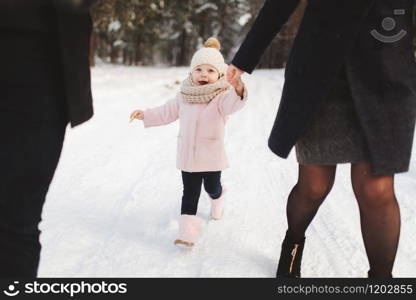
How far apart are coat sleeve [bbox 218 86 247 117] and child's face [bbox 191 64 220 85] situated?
17 centimetres

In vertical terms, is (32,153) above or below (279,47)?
below

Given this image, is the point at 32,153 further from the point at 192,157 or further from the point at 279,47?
the point at 279,47

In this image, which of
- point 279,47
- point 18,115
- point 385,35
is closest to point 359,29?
point 385,35

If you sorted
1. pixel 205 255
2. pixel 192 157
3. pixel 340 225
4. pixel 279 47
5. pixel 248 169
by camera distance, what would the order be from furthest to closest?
1. pixel 279 47
2. pixel 248 169
3. pixel 340 225
4. pixel 192 157
5. pixel 205 255

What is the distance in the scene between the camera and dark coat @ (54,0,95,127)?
5.37ft

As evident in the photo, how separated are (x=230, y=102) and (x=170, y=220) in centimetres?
108

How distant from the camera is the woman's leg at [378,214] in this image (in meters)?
2.16

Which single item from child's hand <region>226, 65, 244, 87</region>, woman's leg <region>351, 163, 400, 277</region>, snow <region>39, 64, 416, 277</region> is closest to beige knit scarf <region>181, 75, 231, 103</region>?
child's hand <region>226, 65, 244, 87</region>

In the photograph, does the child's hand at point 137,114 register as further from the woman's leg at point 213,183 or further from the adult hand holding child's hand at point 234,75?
the adult hand holding child's hand at point 234,75

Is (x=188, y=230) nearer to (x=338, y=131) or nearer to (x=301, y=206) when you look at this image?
(x=301, y=206)

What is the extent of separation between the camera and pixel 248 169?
505cm

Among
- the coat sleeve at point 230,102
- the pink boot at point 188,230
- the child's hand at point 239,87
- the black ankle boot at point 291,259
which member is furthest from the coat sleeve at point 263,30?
the pink boot at point 188,230

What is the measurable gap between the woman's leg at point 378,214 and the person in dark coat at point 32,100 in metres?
1.25

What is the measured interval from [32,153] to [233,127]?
5.80 meters
